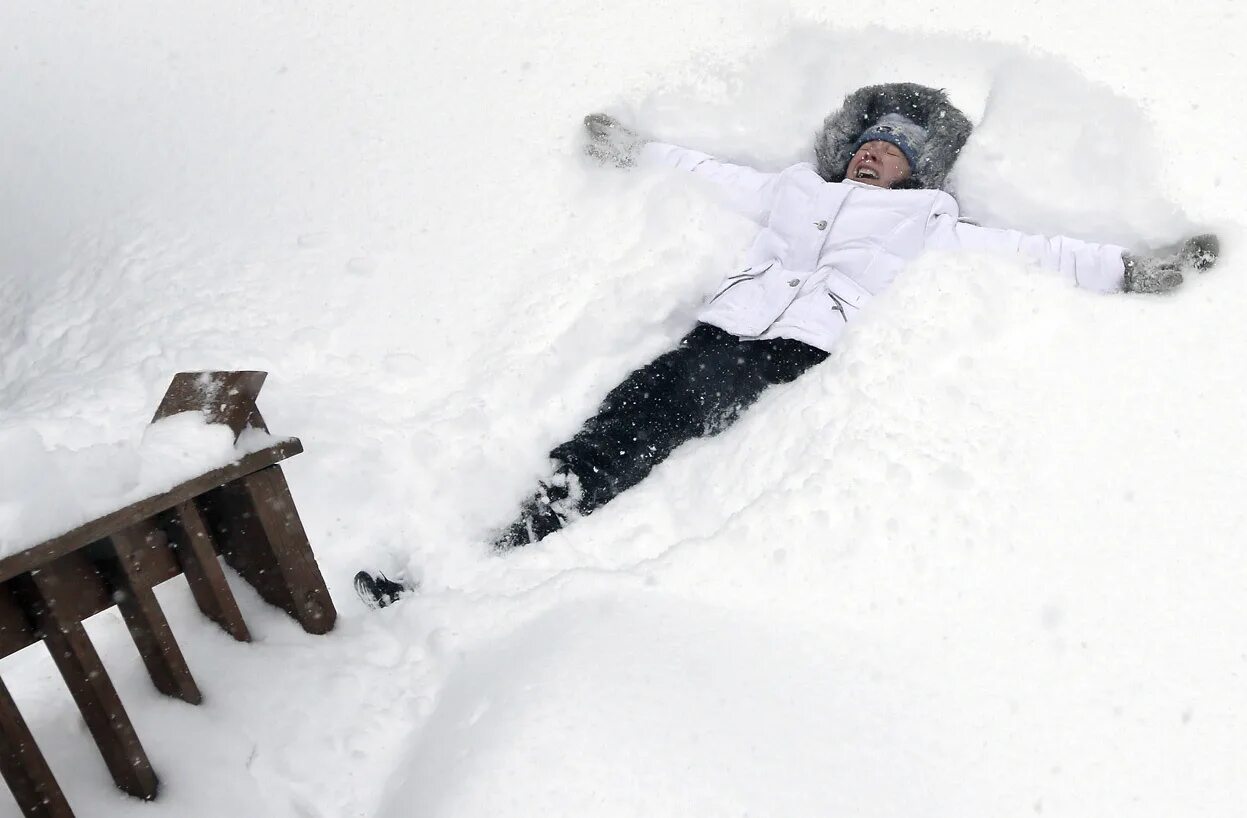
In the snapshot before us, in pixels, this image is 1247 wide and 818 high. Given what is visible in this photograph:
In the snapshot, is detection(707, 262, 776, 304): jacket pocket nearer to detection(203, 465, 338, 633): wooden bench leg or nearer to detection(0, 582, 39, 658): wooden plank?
detection(203, 465, 338, 633): wooden bench leg

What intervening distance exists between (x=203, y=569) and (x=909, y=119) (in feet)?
11.0

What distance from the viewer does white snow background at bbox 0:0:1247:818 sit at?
5.90 ft

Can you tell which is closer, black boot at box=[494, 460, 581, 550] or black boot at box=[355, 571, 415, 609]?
black boot at box=[355, 571, 415, 609]

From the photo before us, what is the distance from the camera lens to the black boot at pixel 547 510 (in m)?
2.57

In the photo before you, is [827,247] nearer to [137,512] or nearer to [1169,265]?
[1169,265]

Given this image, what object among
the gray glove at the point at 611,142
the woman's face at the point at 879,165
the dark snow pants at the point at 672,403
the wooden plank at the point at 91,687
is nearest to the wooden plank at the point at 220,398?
the wooden plank at the point at 91,687

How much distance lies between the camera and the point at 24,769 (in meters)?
1.50

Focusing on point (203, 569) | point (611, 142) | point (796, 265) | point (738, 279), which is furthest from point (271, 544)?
point (611, 142)

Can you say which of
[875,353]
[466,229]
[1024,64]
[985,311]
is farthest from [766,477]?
[1024,64]

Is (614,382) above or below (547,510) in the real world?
above

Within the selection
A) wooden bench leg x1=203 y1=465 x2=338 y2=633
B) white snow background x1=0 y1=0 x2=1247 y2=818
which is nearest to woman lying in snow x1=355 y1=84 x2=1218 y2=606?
white snow background x1=0 y1=0 x2=1247 y2=818

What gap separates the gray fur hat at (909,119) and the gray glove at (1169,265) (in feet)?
3.19

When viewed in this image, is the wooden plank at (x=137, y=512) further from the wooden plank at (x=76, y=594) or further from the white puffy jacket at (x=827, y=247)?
the white puffy jacket at (x=827, y=247)

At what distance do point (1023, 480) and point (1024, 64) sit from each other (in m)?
2.44
